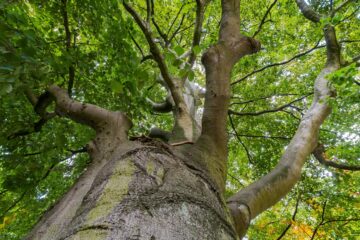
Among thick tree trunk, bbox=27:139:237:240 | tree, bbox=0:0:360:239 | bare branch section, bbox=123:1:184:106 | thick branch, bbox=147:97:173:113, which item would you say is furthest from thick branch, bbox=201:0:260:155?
thick branch, bbox=147:97:173:113

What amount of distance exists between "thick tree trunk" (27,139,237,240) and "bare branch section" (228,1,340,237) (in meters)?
0.54

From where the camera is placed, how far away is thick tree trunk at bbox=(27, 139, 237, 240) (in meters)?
1.12

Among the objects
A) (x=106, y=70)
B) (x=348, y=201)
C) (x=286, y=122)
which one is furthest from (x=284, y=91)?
(x=106, y=70)

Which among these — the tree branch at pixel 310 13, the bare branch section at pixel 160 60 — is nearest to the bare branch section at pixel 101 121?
the bare branch section at pixel 160 60

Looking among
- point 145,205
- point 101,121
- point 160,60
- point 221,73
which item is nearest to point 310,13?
point 221,73

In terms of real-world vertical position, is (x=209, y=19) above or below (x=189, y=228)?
above

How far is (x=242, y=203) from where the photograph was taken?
216 centimetres

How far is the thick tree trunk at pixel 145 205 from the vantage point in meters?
1.12

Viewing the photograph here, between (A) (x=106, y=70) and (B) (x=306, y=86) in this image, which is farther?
(B) (x=306, y=86)

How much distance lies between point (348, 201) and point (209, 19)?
6.52 meters

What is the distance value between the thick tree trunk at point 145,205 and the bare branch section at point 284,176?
0.54 m

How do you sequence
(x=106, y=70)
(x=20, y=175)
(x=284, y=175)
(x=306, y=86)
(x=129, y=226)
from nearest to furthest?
1. (x=129, y=226)
2. (x=284, y=175)
3. (x=20, y=175)
4. (x=106, y=70)
5. (x=306, y=86)

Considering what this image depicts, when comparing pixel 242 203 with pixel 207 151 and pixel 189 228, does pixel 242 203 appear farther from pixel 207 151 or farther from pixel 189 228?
pixel 189 228

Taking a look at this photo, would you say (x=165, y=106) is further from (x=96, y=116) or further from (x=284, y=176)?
(x=284, y=176)
